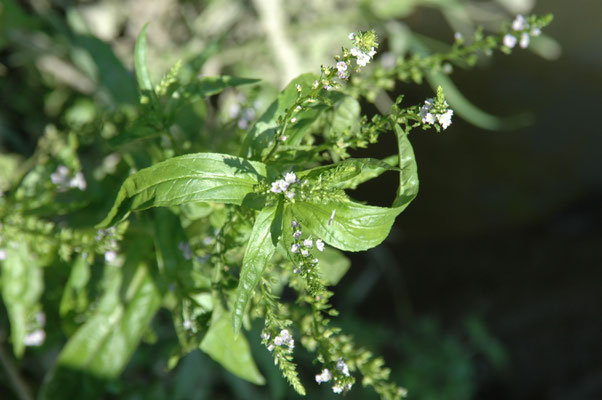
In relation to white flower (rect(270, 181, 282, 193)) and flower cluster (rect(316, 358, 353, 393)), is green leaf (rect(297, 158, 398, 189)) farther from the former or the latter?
flower cluster (rect(316, 358, 353, 393))

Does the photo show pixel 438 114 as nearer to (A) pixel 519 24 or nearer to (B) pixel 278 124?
(B) pixel 278 124

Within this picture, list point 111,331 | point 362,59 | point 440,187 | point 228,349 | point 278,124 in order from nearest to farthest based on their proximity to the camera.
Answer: point 362,59 → point 278,124 → point 228,349 → point 111,331 → point 440,187

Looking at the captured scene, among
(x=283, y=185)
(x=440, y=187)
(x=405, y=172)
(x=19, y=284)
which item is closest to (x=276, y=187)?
(x=283, y=185)

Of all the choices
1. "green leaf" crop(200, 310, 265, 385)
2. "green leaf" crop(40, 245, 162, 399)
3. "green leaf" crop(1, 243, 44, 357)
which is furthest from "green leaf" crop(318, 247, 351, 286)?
"green leaf" crop(1, 243, 44, 357)

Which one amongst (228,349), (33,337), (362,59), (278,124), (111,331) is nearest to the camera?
(362,59)

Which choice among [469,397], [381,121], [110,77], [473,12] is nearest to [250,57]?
[110,77]

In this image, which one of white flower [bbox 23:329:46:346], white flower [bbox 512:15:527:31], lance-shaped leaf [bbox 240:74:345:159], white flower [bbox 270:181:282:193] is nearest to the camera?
white flower [bbox 270:181:282:193]
